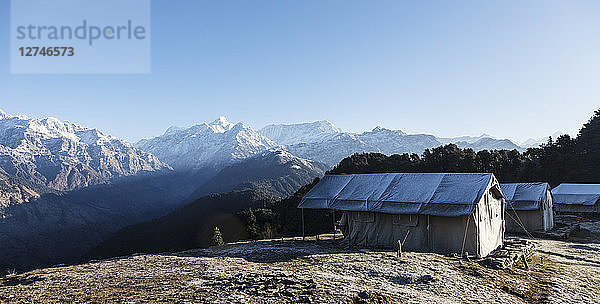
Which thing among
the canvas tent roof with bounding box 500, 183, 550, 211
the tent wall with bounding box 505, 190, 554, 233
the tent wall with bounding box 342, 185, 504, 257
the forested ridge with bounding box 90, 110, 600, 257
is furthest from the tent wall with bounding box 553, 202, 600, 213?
the tent wall with bounding box 342, 185, 504, 257

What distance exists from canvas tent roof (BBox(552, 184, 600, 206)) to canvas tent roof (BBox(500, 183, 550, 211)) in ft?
58.0

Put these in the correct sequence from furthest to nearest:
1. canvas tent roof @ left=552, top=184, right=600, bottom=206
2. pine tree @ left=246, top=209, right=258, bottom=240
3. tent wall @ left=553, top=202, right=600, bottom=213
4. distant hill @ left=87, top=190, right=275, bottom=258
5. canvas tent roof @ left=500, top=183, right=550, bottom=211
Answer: distant hill @ left=87, top=190, right=275, bottom=258 < pine tree @ left=246, top=209, right=258, bottom=240 < tent wall @ left=553, top=202, right=600, bottom=213 < canvas tent roof @ left=552, top=184, right=600, bottom=206 < canvas tent roof @ left=500, top=183, right=550, bottom=211

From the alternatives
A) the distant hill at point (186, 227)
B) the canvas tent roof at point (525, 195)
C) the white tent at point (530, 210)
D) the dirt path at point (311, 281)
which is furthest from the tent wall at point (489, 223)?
the distant hill at point (186, 227)

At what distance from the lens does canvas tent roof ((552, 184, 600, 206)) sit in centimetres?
4588

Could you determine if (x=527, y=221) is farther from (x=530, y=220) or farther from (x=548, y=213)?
(x=548, y=213)

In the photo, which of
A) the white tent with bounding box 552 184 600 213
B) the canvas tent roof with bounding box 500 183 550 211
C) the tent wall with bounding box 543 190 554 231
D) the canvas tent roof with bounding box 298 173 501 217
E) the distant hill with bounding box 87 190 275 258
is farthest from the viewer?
the distant hill with bounding box 87 190 275 258

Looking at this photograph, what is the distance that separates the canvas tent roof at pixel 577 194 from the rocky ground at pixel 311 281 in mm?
34116

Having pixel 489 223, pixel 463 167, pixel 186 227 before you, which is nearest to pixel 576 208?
pixel 463 167

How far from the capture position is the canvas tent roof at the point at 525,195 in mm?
33219

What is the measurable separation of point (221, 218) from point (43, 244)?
473 feet

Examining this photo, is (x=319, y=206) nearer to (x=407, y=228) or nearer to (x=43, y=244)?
(x=407, y=228)

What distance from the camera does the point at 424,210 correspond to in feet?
Result: 70.1

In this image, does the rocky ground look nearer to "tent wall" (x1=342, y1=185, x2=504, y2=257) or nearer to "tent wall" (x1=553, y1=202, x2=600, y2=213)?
"tent wall" (x1=342, y1=185, x2=504, y2=257)

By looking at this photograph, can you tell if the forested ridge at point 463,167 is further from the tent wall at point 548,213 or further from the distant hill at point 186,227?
the tent wall at point 548,213
